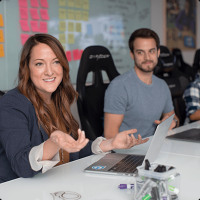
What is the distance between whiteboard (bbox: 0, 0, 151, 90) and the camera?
236 centimetres

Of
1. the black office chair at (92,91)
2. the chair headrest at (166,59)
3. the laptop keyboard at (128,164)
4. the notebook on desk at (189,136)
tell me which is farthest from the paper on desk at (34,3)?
the laptop keyboard at (128,164)

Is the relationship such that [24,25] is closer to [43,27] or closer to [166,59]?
[43,27]

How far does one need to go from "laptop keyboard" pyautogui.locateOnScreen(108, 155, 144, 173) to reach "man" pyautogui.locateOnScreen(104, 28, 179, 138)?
2.00ft

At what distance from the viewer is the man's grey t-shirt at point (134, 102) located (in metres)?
1.93

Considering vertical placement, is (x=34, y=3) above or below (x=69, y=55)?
above

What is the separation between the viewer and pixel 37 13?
2.54 metres

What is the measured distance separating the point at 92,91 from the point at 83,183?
3.34ft

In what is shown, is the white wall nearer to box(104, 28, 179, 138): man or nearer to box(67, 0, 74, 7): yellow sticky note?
box(67, 0, 74, 7): yellow sticky note

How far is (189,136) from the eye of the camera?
162 cm

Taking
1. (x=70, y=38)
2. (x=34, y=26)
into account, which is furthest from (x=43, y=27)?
(x=70, y=38)

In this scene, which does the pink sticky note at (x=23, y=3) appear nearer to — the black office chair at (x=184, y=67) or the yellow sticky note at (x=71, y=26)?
the yellow sticky note at (x=71, y=26)

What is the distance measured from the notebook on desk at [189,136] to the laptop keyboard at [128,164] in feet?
1.36

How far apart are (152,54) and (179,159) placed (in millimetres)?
1064

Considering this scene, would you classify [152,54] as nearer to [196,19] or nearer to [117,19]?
[117,19]
